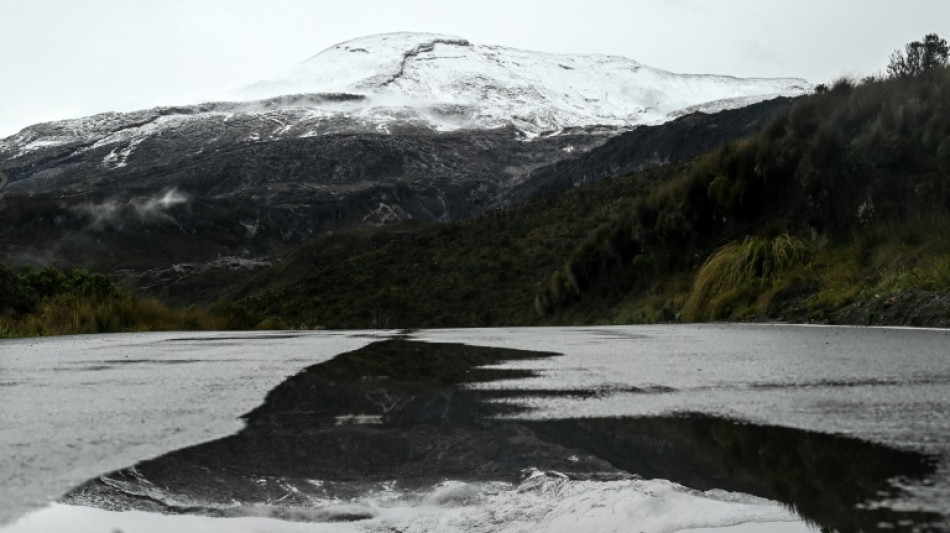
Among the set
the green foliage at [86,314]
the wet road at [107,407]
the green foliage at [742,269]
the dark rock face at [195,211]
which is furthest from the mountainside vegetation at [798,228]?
the dark rock face at [195,211]

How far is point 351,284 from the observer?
5203 cm

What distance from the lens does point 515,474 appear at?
2.66 meters

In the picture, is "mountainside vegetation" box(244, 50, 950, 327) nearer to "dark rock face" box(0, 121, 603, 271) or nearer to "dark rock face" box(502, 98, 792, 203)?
"dark rock face" box(0, 121, 603, 271)

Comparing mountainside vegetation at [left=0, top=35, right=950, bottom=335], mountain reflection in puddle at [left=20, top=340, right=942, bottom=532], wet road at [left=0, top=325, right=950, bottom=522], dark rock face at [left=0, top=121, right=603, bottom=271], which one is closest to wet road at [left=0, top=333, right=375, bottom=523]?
wet road at [left=0, top=325, right=950, bottom=522]

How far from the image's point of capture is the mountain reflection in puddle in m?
2.17

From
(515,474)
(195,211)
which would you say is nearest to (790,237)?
(515,474)

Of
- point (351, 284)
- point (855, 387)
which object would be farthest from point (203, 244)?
point (855, 387)

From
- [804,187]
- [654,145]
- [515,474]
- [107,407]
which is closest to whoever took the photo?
[515,474]

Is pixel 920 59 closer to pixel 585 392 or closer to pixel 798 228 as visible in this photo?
pixel 798 228

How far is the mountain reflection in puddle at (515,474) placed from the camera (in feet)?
7.13

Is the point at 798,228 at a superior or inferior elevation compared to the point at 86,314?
superior

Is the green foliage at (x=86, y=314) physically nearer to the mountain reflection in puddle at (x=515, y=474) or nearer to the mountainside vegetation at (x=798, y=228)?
the mountainside vegetation at (x=798, y=228)

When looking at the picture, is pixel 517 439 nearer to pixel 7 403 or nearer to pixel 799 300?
pixel 7 403

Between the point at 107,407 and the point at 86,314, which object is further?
the point at 86,314
